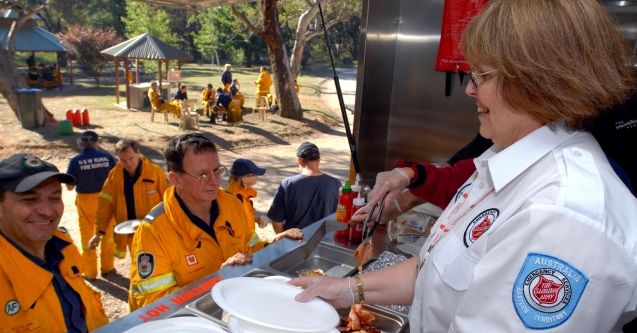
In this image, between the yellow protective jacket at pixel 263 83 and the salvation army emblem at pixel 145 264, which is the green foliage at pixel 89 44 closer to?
the yellow protective jacket at pixel 263 83

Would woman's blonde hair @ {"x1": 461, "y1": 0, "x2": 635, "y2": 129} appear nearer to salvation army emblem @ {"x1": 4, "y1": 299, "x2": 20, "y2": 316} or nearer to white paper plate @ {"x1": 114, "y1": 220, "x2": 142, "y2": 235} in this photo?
salvation army emblem @ {"x1": 4, "y1": 299, "x2": 20, "y2": 316}

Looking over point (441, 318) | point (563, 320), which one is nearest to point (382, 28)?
point (441, 318)

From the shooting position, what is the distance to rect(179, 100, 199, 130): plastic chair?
1387 centimetres

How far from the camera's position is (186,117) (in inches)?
549

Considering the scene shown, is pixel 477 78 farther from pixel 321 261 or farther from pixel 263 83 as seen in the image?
pixel 263 83

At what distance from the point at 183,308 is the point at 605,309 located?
4.69ft

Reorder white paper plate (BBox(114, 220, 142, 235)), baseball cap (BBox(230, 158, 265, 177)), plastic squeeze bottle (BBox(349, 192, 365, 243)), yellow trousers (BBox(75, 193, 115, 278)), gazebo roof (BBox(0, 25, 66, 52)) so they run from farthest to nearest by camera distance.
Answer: gazebo roof (BBox(0, 25, 66, 52)) → yellow trousers (BBox(75, 193, 115, 278)) → baseball cap (BBox(230, 158, 265, 177)) → white paper plate (BBox(114, 220, 142, 235)) → plastic squeeze bottle (BBox(349, 192, 365, 243))

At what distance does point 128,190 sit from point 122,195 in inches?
3.4

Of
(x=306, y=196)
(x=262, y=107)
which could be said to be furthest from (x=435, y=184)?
(x=262, y=107)

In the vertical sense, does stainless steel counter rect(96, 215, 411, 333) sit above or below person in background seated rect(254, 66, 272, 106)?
below

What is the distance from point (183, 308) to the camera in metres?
1.76

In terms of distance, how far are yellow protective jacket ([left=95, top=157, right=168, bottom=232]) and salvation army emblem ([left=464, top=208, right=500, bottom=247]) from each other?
4162 mm

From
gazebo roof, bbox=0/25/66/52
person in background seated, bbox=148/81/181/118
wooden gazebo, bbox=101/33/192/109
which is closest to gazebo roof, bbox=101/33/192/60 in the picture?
wooden gazebo, bbox=101/33/192/109

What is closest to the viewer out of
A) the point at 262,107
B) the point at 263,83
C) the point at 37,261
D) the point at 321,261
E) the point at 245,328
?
the point at 245,328
